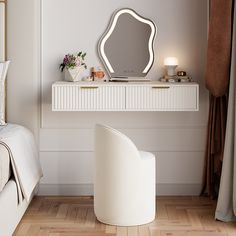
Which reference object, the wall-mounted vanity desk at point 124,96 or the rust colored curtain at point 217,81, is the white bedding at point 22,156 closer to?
the wall-mounted vanity desk at point 124,96

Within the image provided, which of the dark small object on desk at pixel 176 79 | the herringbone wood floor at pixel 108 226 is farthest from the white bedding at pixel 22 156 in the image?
the dark small object on desk at pixel 176 79

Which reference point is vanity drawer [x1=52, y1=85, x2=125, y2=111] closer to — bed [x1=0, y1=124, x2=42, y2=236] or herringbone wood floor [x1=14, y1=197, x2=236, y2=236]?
bed [x1=0, y1=124, x2=42, y2=236]

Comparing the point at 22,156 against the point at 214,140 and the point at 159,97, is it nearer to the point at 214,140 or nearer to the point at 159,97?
the point at 159,97

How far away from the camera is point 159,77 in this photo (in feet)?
15.3

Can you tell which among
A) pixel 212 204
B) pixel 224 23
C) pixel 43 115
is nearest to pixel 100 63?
pixel 43 115

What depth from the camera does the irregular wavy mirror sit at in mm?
4602

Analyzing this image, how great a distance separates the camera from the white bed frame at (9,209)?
327 cm

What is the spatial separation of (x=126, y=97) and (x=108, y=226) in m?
1.06

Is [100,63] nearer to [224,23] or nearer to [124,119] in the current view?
[124,119]

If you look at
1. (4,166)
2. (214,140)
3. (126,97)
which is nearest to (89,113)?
(126,97)

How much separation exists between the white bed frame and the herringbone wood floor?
0.44 feet

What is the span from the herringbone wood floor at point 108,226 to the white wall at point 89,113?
262mm

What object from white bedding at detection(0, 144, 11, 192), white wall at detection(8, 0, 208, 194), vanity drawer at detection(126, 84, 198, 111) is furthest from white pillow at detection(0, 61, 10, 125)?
vanity drawer at detection(126, 84, 198, 111)

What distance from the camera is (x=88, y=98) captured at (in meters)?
4.32
